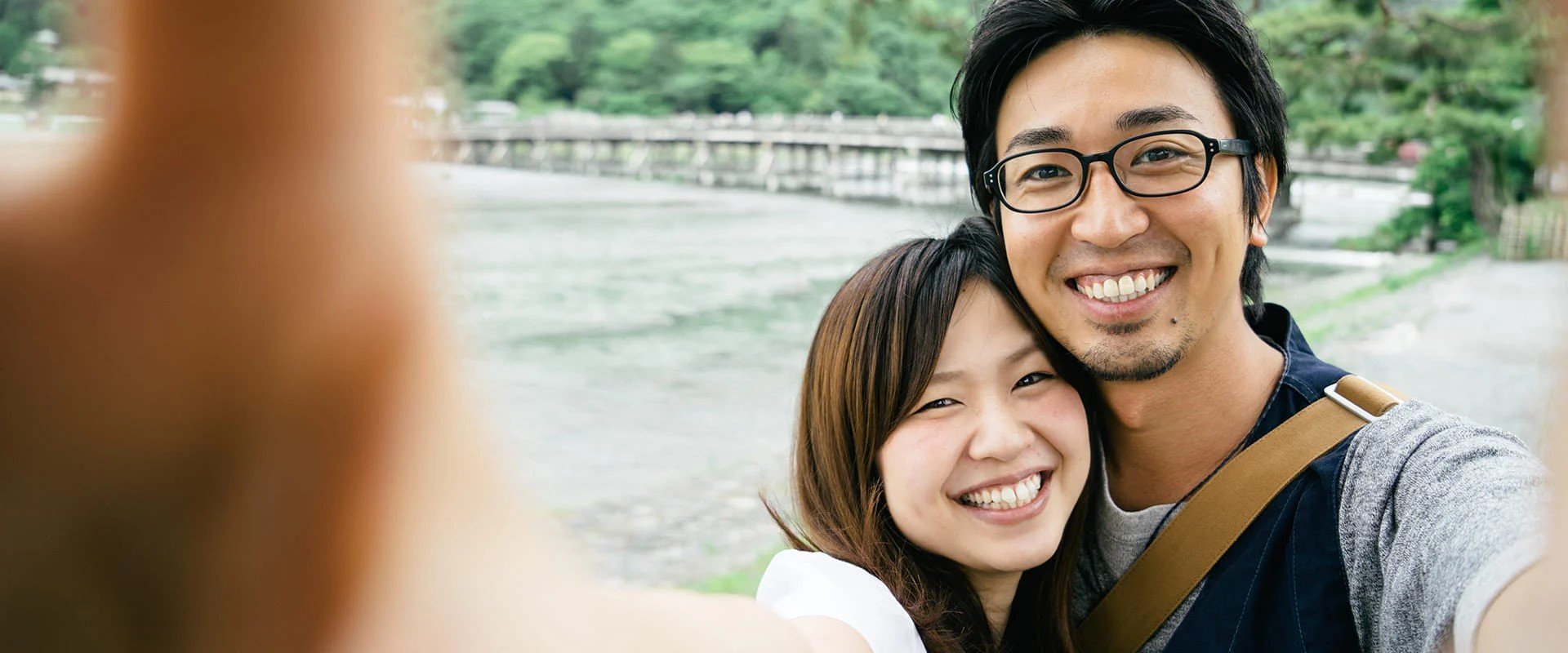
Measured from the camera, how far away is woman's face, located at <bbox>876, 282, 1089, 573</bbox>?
1.95 m

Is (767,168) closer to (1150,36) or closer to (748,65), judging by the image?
(748,65)

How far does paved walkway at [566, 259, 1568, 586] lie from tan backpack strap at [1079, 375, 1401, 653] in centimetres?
136

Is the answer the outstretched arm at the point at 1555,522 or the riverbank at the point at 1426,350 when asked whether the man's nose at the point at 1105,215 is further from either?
the riverbank at the point at 1426,350

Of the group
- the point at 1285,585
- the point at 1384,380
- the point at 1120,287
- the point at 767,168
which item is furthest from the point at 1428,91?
the point at 767,168

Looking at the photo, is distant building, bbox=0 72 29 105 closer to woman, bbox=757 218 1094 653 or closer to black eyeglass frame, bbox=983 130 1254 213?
woman, bbox=757 218 1094 653

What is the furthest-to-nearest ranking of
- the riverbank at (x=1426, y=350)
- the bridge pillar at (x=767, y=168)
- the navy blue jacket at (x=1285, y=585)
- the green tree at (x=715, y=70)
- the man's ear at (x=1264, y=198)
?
the green tree at (x=715, y=70) < the bridge pillar at (x=767, y=168) < the riverbank at (x=1426, y=350) < the man's ear at (x=1264, y=198) < the navy blue jacket at (x=1285, y=585)

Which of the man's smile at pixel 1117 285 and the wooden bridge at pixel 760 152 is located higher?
the man's smile at pixel 1117 285

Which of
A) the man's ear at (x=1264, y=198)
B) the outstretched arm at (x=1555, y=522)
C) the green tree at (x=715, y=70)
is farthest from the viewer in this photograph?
the green tree at (x=715, y=70)

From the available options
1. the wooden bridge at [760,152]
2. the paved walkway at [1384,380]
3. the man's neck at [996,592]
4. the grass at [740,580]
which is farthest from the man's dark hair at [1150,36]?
the wooden bridge at [760,152]

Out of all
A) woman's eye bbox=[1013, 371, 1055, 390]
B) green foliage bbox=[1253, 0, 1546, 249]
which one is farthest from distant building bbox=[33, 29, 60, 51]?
green foliage bbox=[1253, 0, 1546, 249]

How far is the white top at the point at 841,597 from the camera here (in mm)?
1547

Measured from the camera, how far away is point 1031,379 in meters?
2.07

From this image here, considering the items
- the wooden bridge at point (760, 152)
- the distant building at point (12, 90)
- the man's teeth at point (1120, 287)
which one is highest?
the distant building at point (12, 90)

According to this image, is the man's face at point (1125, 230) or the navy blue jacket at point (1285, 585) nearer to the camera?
the navy blue jacket at point (1285, 585)
